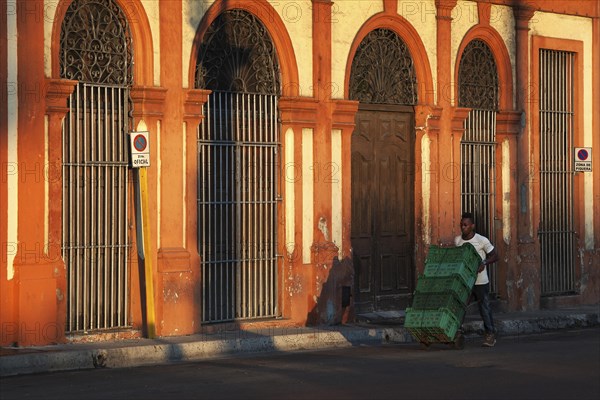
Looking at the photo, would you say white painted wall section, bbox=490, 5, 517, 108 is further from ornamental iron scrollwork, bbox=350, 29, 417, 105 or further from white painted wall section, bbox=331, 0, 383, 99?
white painted wall section, bbox=331, 0, 383, 99

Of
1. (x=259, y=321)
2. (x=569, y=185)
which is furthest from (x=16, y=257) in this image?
(x=569, y=185)

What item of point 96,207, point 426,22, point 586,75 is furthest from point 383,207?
point 96,207

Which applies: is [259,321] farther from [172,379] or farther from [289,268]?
[172,379]

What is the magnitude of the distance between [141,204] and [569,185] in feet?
30.6

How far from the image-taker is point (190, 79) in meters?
17.8

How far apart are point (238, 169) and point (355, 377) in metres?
5.20

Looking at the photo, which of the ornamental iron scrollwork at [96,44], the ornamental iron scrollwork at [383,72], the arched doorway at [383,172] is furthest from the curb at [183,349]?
the ornamental iron scrollwork at [383,72]

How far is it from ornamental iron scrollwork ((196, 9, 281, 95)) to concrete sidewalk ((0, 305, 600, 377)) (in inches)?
124

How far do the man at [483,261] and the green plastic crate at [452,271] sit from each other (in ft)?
1.06

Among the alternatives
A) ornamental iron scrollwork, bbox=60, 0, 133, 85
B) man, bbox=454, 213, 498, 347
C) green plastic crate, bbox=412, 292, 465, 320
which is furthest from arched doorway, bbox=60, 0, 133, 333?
man, bbox=454, 213, 498, 347

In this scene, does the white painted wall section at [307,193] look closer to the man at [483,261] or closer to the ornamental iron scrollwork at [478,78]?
the man at [483,261]

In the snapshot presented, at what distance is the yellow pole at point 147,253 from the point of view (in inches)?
662

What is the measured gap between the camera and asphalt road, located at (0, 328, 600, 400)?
1263 centimetres

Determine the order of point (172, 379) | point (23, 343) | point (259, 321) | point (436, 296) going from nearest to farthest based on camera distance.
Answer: point (172, 379) → point (23, 343) → point (436, 296) → point (259, 321)
